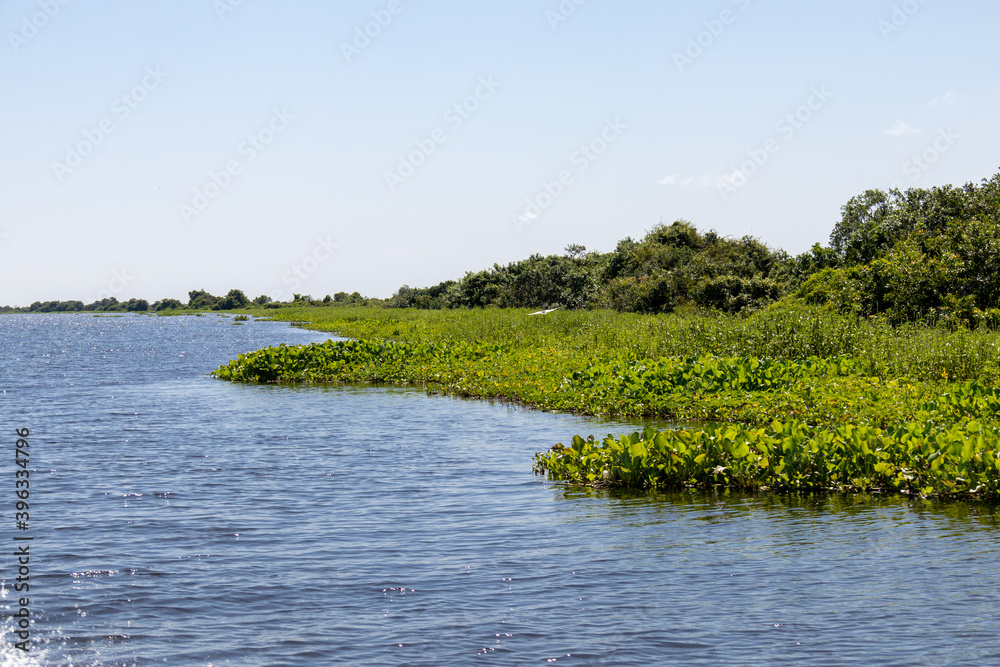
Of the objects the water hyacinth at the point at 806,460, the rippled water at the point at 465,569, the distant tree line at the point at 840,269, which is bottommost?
the rippled water at the point at 465,569

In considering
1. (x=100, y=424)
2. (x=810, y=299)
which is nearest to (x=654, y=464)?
(x=100, y=424)

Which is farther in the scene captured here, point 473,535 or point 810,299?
point 810,299

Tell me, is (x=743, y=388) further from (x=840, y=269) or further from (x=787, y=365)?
(x=840, y=269)

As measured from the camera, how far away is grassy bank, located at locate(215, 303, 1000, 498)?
1096 cm

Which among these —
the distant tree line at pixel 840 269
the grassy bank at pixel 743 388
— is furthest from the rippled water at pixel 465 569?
the distant tree line at pixel 840 269

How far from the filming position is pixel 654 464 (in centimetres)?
1141

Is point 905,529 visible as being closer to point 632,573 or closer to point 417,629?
point 632,573

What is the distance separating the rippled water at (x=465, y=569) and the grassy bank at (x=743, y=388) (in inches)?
22.1

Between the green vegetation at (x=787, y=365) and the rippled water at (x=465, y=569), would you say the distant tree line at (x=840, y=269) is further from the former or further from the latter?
the rippled water at (x=465, y=569)

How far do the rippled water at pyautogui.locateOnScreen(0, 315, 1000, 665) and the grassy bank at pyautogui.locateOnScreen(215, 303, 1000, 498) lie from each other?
0.56 metres

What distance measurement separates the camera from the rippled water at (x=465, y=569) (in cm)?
633

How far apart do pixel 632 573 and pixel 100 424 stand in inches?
610

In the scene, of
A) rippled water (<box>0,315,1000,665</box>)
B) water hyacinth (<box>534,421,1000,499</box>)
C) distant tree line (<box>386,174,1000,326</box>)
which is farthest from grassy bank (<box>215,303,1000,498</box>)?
distant tree line (<box>386,174,1000,326</box>)

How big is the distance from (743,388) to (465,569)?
11266 millimetres
